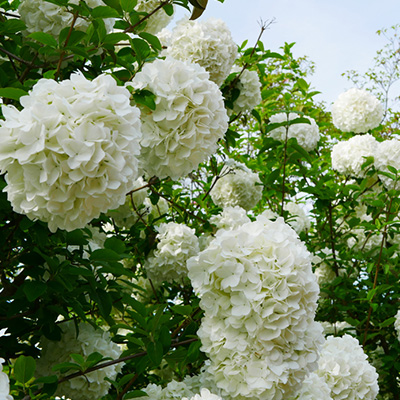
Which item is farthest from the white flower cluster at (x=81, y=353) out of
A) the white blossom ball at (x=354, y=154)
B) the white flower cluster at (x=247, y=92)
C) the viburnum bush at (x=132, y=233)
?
the white blossom ball at (x=354, y=154)

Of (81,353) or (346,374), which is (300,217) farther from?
(81,353)

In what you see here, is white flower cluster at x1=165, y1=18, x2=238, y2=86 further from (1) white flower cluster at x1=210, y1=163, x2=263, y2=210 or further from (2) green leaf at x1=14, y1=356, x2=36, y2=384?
(2) green leaf at x1=14, y1=356, x2=36, y2=384

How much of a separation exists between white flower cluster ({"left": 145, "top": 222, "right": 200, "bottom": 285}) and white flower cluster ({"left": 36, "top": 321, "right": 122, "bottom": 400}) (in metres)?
0.80

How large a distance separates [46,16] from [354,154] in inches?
102

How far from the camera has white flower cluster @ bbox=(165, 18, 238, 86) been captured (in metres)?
2.60

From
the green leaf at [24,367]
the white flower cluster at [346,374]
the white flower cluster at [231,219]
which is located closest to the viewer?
the green leaf at [24,367]

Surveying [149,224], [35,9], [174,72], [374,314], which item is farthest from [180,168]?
[374,314]

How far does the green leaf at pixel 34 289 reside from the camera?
1700 mm

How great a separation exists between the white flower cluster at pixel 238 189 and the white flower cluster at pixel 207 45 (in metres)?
0.98

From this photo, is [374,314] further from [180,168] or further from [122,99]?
[122,99]

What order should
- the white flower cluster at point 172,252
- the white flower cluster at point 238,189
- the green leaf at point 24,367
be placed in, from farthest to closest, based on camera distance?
1. the white flower cluster at point 238,189
2. the white flower cluster at point 172,252
3. the green leaf at point 24,367

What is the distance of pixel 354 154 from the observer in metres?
4.01

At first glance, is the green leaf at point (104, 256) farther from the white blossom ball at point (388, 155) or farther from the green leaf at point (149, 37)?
the white blossom ball at point (388, 155)

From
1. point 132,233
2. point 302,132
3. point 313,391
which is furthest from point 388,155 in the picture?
point 313,391
